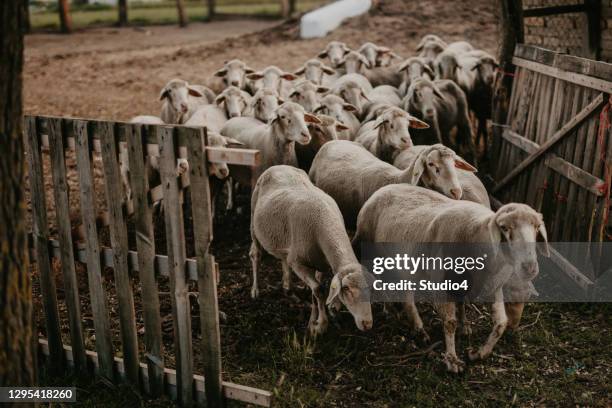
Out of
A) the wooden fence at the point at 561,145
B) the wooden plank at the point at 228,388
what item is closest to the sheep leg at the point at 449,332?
the wooden plank at the point at 228,388

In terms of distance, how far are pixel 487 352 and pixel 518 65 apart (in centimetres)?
407

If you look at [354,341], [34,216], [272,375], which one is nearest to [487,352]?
[354,341]

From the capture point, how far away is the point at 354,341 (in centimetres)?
507

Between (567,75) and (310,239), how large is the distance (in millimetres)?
3067

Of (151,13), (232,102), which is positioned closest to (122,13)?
(151,13)

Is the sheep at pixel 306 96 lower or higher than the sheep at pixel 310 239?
higher

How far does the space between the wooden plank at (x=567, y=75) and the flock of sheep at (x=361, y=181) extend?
122cm

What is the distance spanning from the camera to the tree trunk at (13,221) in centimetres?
291

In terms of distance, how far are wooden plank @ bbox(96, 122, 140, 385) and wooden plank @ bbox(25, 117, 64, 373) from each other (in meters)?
0.59

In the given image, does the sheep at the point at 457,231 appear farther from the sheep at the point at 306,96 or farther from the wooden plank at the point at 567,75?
the sheep at the point at 306,96

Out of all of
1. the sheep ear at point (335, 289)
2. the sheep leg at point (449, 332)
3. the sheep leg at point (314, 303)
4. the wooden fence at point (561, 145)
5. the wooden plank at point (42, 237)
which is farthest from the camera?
the wooden fence at point (561, 145)

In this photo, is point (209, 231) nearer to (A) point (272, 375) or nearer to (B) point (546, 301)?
(A) point (272, 375)

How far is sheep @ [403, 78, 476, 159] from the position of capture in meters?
8.17

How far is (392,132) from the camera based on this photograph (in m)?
6.89
